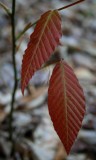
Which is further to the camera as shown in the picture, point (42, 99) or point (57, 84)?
point (42, 99)

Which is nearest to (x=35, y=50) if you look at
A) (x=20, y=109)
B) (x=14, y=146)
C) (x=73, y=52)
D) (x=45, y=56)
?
(x=45, y=56)

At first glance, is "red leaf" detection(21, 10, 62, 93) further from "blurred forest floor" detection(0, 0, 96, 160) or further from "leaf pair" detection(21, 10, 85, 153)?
"blurred forest floor" detection(0, 0, 96, 160)

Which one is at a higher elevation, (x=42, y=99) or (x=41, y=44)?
(x=41, y=44)

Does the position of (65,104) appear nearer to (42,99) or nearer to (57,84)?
(57,84)

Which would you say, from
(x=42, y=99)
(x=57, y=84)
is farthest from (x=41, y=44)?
(x=42, y=99)

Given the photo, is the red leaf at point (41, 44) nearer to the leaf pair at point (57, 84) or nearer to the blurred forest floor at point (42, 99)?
the leaf pair at point (57, 84)

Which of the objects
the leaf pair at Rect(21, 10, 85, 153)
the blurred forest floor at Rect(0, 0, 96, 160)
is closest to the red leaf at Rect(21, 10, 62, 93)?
the leaf pair at Rect(21, 10, 85, 153)

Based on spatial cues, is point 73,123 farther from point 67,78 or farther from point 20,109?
point 20,109
